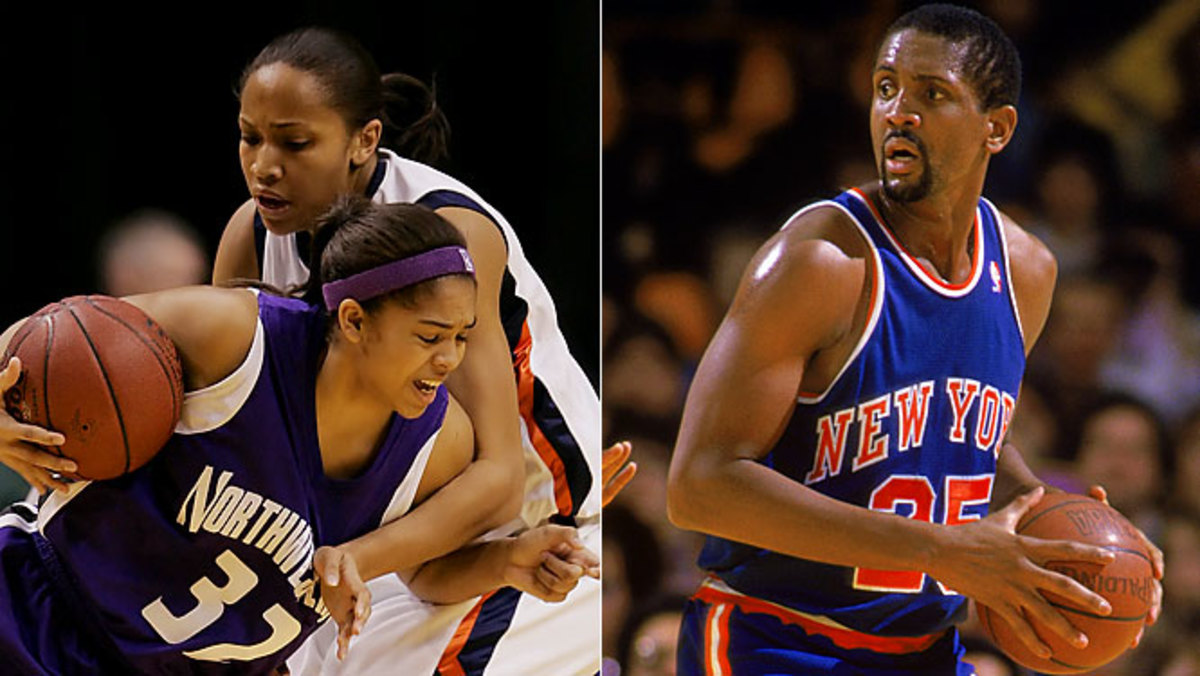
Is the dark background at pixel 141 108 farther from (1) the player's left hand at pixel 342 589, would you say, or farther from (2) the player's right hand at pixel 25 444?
(1) the player's left hand at pixel 342 589

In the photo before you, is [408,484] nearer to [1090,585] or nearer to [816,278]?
[816,278]

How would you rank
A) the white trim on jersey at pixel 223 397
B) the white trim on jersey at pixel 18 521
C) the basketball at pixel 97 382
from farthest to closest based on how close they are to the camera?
the white trim on jersey at pixel 18 521, the white trim on jersey at pixel 223 397, the basketball at pixel 97 382

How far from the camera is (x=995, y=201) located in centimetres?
258

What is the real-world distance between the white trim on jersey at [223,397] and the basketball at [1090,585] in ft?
4.40

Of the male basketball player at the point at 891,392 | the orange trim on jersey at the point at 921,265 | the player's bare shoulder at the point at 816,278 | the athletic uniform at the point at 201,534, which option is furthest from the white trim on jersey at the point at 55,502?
the orange trim on jersey at the point at 921,265

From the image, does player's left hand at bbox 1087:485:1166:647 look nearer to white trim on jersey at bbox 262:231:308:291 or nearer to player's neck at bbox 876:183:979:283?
player's neck at bbox 876:183:979:283

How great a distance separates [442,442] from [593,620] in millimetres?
497

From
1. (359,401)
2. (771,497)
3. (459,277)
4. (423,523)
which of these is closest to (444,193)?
(459,277)

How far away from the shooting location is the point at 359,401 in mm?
2504

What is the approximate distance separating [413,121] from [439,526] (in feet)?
2.45

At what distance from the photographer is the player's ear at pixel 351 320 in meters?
2.43

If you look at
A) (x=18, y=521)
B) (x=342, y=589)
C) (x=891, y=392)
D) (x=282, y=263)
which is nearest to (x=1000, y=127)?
(x=891, y=392)

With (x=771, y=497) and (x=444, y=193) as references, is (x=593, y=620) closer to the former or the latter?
(x=771, y=497)

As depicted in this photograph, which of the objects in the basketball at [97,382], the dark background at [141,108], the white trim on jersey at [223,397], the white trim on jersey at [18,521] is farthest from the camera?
the dark background at [141,108]
